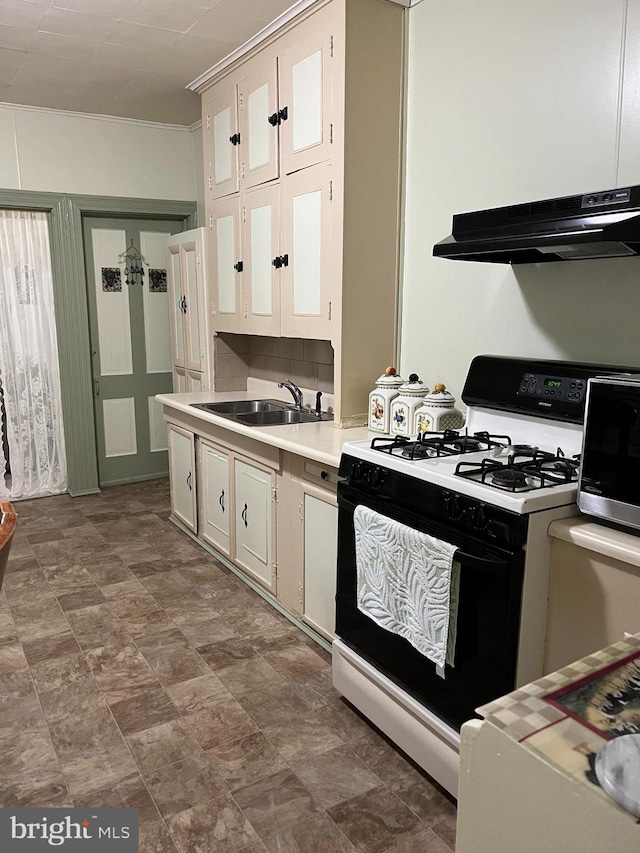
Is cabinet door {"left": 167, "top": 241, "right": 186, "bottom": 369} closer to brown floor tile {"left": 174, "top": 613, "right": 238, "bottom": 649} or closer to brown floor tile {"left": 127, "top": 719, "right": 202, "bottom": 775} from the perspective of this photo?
brown floor tile {"left": 174, "top": 613, "right": 238, "bottom": 649}

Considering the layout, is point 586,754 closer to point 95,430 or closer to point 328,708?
point 328,708

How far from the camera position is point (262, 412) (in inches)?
152

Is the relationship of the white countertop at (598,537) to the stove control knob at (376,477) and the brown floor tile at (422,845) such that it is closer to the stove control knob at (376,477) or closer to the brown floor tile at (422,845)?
the stove control knob at (376,477)

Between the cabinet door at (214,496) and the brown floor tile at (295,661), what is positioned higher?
the cabinet door at (214,496)

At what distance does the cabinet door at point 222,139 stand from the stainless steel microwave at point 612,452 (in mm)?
2698

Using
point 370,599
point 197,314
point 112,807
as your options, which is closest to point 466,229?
point 370,599

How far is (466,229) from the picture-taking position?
214 centimetres

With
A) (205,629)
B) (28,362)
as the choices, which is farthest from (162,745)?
(28,362)

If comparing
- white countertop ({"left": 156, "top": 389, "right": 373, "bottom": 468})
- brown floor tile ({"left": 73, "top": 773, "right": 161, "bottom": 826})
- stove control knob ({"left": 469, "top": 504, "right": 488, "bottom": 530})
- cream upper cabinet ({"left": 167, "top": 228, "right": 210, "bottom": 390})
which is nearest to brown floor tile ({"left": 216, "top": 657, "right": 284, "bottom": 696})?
brown floor tile ({"left": 73, "top": 773, "right": 161, "bottom": 826})

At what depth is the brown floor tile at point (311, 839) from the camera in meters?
1.78

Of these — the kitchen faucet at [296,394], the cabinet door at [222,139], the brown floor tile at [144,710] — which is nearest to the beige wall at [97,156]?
the cabinet door at [222,139]

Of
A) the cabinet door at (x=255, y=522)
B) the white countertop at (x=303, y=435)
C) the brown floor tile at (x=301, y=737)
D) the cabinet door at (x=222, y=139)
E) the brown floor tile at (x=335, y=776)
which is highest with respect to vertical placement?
the cabinet door at (x=222, y=139)

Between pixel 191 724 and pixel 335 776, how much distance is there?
56cm

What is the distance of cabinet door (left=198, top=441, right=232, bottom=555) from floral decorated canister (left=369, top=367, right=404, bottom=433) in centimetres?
92
